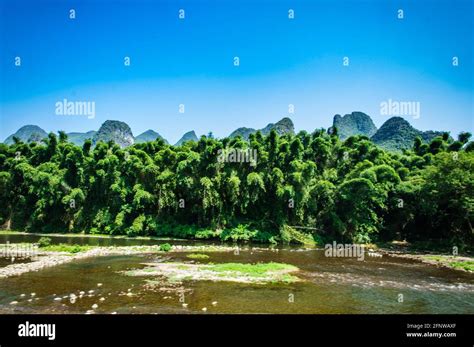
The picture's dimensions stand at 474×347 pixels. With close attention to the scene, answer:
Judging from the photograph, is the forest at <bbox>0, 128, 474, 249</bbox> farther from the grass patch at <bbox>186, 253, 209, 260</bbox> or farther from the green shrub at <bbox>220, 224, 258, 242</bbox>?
the grass patch at <bbox>186, 253, 209, 260</bbox>

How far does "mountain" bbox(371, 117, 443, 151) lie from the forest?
55.3 metres

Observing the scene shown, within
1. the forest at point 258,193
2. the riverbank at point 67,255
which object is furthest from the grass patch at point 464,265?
the riverbank at point 67,255

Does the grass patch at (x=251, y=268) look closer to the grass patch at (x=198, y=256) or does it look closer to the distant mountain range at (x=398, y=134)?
the grass patch at (x=198, y=256)

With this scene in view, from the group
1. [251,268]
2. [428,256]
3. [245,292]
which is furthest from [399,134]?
[245,292]

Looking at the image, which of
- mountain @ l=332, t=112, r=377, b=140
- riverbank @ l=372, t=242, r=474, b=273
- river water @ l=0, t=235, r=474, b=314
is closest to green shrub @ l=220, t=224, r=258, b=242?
riverbank @ l=372, t=242, r=474, b=273

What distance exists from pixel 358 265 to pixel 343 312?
12.1 metres

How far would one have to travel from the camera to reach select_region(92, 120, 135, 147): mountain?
544 feet

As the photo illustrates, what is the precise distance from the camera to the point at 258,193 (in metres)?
42.0

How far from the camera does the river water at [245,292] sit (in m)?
14.5

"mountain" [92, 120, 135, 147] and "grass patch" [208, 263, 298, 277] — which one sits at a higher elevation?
"mountain" [92, 120, 135, 147]

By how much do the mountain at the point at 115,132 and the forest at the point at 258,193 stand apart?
120 meters

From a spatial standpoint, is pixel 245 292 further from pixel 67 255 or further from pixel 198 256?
pixel 67 255

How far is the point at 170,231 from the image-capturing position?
42.5 metres
